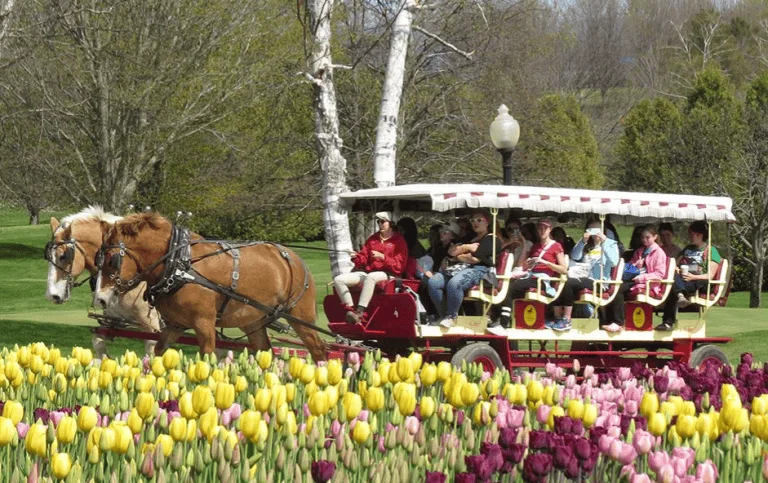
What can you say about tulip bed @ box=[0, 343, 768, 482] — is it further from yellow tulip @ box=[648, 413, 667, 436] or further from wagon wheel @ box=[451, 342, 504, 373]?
wagon wheel @ box=[451, 342, 504, 373]

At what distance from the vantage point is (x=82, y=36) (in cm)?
2058

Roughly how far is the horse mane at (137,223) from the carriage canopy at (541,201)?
6.71 ft

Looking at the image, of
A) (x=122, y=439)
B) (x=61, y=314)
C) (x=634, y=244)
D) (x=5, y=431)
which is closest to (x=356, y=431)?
(x=122, y=439)

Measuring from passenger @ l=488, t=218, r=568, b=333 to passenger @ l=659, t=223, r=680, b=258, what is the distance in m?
1.50

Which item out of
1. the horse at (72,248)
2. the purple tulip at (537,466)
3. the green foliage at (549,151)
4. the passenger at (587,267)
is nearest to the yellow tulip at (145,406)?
the purple tulip at (537,466)

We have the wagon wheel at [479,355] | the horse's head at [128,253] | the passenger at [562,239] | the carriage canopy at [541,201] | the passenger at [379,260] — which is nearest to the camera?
the wagon wheel at [479,355]

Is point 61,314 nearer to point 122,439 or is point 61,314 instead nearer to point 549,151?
point 549,151

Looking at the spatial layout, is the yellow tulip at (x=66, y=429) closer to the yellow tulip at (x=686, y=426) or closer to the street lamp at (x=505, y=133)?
the yellow tulip at (x=686, y=426)

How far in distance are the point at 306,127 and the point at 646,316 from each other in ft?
65.5

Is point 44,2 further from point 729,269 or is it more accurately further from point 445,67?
point 729,269

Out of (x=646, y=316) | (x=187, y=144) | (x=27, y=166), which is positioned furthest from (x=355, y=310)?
(x=187, y=144)

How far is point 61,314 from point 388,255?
15180 millimetres

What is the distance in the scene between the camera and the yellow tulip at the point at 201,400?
206 inches

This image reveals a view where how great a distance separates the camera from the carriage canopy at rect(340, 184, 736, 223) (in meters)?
11.2
